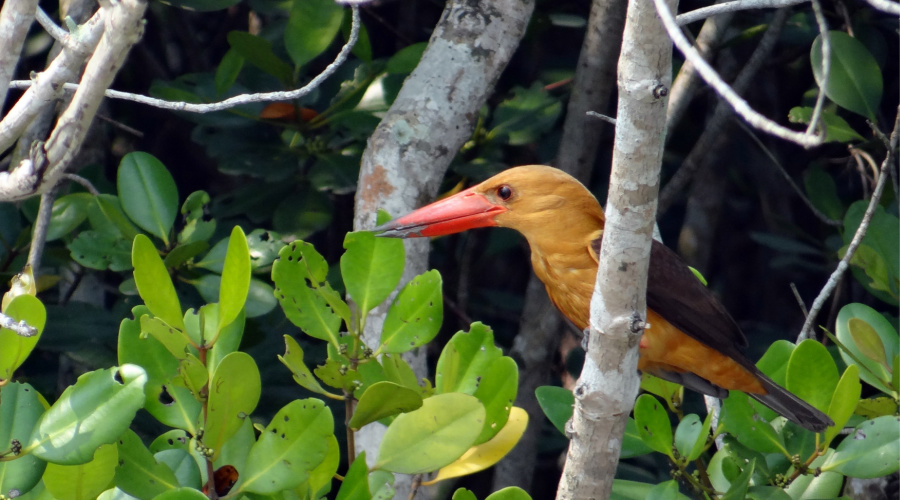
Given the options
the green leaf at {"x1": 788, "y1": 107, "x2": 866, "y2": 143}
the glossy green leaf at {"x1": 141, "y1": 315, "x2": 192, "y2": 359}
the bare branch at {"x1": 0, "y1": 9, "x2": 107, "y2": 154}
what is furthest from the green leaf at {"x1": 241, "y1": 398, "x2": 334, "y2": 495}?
the green leaf at {"x1": 788, "y1": 107, "x2": 866, "y2": 143}

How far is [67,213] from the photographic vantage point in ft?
8.22

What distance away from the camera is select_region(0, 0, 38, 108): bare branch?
55.9 inches

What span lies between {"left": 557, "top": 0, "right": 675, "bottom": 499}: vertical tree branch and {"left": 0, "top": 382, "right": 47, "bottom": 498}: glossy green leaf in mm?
995

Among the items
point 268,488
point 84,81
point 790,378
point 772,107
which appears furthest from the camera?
point 772,107

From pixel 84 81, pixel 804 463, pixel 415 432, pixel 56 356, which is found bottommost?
pixel 56 356

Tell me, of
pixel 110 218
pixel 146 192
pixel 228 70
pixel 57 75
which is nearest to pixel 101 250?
pixel 110 218

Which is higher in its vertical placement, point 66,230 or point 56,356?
point 66,230

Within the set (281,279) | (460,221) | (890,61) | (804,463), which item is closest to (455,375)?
(281,279)

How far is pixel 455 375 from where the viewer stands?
1.78 metres

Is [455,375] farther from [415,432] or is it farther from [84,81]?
[84,81]

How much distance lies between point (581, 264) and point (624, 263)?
836 millimetres

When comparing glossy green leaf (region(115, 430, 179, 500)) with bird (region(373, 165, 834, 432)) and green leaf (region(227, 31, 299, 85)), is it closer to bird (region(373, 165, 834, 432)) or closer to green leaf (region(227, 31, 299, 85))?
bird (region(373, 165, 834, 432))

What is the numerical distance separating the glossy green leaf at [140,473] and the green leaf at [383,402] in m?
0.34

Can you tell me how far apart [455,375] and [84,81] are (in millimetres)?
896
